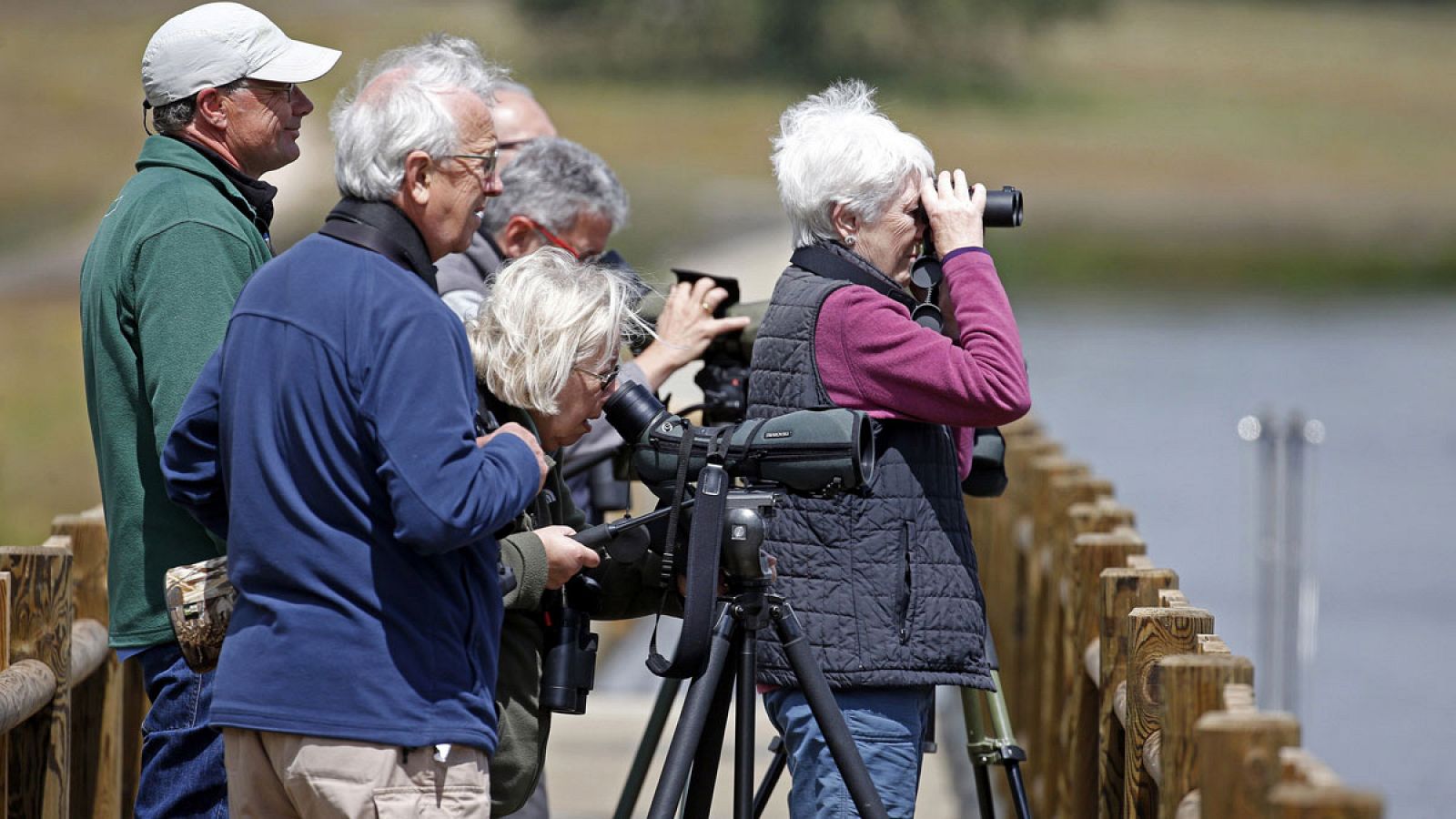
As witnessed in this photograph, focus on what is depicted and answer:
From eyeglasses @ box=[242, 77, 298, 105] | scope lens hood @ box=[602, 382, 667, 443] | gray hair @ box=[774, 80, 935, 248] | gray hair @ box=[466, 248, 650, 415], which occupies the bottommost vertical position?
scope lens hood @ box=[602, 382, 667, 443]

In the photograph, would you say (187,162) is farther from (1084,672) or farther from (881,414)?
(1084,672)

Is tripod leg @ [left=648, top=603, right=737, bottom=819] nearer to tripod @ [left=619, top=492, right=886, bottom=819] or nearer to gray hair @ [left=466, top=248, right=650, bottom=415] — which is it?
tripod @ [left=619, top=492, right=886, bottom=819]

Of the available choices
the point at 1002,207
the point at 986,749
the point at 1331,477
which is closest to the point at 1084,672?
the point at 986,749

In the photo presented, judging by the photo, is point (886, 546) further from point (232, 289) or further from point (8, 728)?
point (8, 728)

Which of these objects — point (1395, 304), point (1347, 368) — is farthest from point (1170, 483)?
point (1395, 304)

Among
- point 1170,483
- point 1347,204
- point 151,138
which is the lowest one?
point 1170,483

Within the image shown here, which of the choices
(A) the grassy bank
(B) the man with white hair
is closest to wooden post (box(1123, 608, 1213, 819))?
(B) the man with white hair

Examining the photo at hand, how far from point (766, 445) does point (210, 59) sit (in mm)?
919

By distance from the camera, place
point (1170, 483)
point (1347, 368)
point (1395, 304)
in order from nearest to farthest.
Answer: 1. point (1170, 483)
2. point (1347, 368)
3. point (1395, 304)

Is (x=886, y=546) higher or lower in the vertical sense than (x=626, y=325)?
lower

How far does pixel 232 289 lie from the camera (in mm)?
2660

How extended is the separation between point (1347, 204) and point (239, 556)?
5219cm

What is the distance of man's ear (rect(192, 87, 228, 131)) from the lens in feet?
9.12

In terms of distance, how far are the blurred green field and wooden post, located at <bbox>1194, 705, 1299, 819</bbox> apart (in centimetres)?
3589
